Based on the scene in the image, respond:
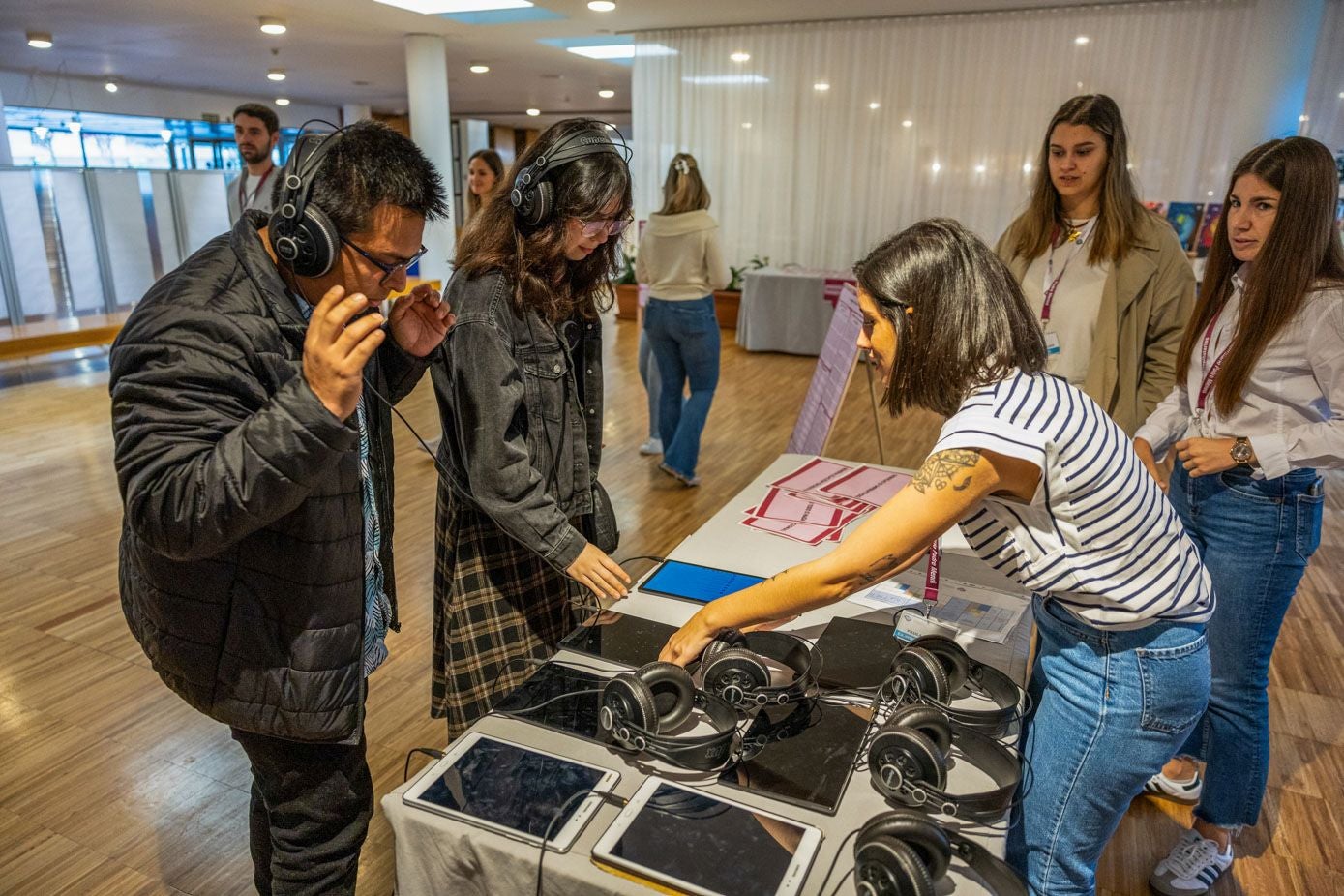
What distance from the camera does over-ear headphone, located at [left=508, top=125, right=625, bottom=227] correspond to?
1448 mm

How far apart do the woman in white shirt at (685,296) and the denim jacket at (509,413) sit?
2.69m

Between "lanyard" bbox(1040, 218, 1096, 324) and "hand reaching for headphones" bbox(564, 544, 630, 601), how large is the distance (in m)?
1.35

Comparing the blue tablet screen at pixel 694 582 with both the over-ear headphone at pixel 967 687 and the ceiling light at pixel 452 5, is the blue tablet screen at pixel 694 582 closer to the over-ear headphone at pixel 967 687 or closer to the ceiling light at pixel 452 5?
the over-ear headphone at pixel 967 687

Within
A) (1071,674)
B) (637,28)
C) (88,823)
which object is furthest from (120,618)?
(637,28)

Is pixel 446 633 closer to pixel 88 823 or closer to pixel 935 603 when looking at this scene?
pixel 935 603

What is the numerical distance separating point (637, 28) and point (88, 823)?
26.1 feet

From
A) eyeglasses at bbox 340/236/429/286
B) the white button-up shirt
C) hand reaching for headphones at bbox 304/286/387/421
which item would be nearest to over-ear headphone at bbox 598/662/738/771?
hand reaching for headphones at bbox 304/286/387/421

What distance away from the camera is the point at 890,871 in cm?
84

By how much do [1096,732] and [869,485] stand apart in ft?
4.03

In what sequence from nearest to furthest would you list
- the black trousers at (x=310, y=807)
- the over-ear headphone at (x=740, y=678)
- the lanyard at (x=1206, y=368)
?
1. the over-ear headphone at (x=740, y=678)
2. the black trousers at (x=310, y=807)
3. the lanyard at (x=1206, y=368)

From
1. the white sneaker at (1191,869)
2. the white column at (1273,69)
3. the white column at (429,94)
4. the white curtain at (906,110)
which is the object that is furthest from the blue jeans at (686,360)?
the white column at (1273,69)

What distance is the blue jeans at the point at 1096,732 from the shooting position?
1095mm

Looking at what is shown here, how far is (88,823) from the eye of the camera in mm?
2039

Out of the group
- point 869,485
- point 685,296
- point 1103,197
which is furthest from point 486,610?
point 685,296
